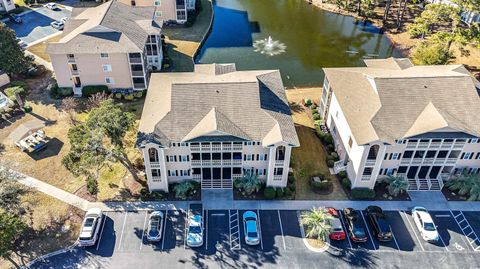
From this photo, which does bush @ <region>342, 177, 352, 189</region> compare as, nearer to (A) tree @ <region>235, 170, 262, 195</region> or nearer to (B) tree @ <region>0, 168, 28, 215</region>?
(A) tree @ <region>235, 170, 262, 195</region>

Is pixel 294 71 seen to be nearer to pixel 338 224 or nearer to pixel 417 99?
pixel 417 99

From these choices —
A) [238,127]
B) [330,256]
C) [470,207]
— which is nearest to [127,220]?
[238,127]

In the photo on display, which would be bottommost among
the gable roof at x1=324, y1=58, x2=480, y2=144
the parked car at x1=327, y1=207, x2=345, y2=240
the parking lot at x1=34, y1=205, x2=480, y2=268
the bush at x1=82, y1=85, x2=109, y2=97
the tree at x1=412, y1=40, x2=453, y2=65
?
the parking lot at x1=34, y1=205, x2=480, y2=268

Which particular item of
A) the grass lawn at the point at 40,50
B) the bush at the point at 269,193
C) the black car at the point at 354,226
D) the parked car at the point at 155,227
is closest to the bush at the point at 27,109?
the grass lawn at the point at 40,50

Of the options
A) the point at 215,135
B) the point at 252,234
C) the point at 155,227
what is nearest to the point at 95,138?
the point at 155,227

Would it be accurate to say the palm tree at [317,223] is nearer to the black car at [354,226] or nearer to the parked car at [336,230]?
the parked car at [336,230]

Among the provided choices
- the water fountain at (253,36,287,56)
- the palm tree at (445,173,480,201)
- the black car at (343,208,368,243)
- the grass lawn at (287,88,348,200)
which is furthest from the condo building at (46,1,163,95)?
the palm tree at (445,173,480,201)
